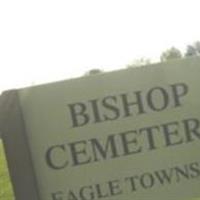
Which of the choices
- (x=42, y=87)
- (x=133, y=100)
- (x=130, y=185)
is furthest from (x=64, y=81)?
(x=130, y=185)

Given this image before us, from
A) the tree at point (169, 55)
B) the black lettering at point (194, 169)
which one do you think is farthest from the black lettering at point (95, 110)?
the black lettering at point (194, 169)

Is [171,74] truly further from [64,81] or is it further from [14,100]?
[14,100]

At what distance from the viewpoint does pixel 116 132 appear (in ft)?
14.8

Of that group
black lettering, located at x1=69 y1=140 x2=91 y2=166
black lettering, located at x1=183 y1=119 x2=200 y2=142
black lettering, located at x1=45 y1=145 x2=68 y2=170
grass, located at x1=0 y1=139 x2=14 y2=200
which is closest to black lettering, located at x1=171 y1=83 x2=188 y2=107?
black lettering, located at x1=183 y1=119 x2=200 y2=142

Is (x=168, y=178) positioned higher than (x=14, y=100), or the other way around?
(x=14, y=100)

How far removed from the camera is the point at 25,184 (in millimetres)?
4418

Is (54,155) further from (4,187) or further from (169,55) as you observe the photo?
(169,55)

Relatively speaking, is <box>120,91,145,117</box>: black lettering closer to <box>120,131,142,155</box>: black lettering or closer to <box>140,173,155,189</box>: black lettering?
<box>120,131,142,155</box>: black lettering

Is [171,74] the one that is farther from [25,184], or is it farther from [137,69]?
[25,184]

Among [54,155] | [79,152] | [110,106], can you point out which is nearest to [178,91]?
[110,106]

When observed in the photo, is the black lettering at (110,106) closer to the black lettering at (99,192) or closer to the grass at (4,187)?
the black lettering at (99,192)

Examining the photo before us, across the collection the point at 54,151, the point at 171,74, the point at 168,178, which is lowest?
the point at 168,178

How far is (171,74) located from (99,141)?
1.84 ft

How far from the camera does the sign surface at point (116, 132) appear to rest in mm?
4508
